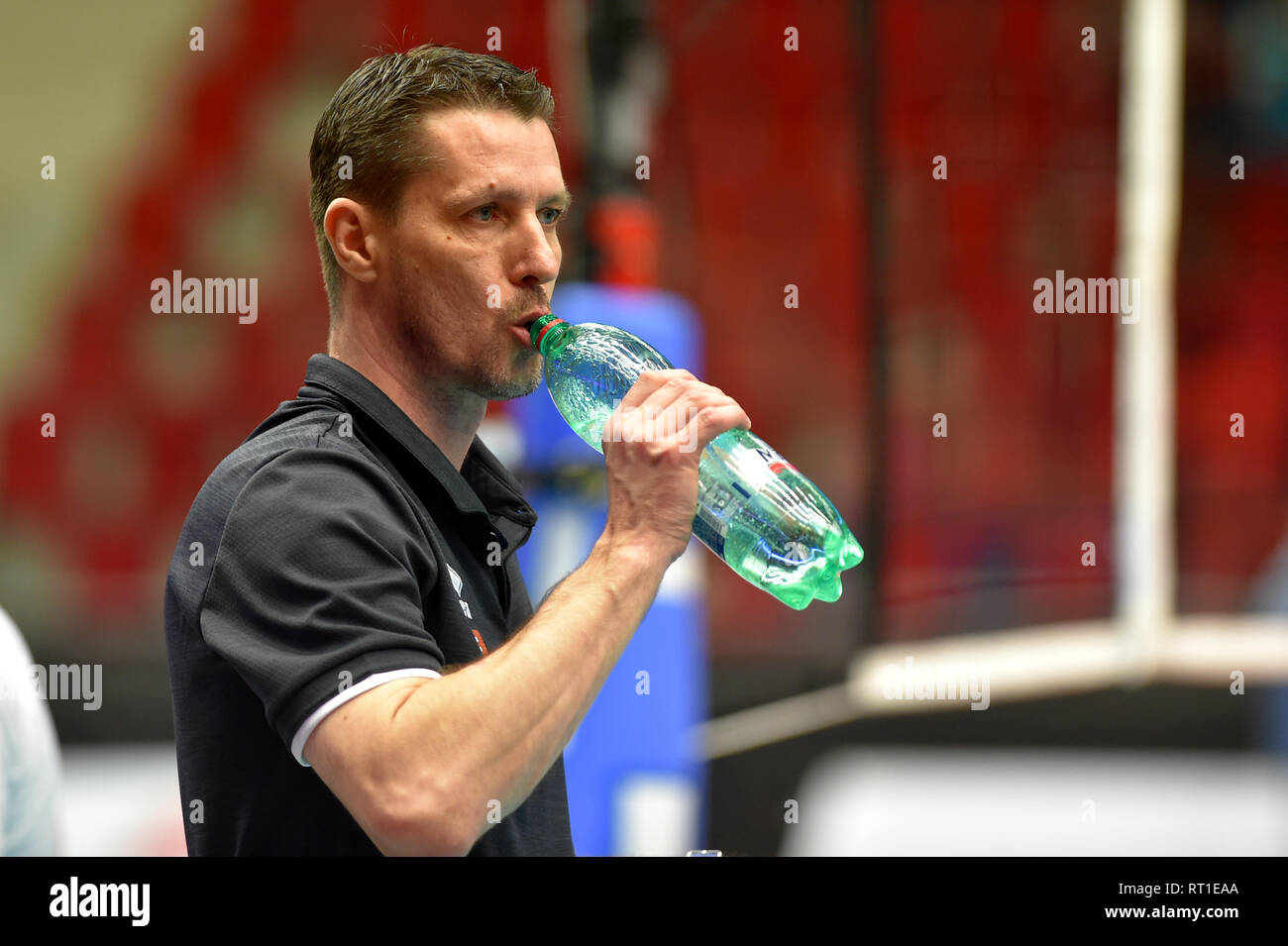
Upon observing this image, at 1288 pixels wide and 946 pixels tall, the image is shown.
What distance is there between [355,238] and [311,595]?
382mm

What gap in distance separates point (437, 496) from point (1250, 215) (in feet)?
22.0

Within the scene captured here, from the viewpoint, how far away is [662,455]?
104 cm

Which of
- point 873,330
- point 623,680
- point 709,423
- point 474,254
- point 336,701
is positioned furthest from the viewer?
point 873,330

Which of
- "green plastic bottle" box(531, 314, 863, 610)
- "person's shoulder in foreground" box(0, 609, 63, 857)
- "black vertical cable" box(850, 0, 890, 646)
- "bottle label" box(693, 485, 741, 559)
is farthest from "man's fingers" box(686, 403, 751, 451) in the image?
"black vertical cable" box(850, 0, 890, 646)

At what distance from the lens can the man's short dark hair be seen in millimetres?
1150

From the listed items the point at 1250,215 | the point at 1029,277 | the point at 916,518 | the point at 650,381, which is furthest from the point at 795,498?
the point at 1250,215

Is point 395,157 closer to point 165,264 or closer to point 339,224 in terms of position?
point 339,224

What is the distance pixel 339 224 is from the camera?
117 centimetres

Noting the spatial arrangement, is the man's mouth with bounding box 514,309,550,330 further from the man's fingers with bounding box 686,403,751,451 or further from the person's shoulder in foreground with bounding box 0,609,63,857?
the person's shoulder in foreground with bounding box 0,609,63,857

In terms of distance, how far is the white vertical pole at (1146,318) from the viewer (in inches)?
223

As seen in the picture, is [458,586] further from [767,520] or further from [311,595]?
[767,520]

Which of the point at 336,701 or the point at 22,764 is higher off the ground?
the point at 336,701

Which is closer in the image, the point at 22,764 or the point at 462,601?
the point at 462,601

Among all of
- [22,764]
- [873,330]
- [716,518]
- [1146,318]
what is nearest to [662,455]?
[716,518]
